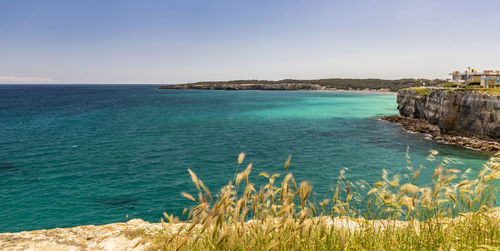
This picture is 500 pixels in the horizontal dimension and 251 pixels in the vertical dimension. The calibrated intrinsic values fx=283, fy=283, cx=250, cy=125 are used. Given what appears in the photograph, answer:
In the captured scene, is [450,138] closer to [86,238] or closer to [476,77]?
[476,77]

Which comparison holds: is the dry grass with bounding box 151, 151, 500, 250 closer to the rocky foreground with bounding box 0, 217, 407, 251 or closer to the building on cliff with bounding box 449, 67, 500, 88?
the rocky foreground with bounding box 0, 217, 407, 251

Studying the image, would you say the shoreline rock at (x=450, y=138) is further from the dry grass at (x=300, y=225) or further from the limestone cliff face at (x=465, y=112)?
the dry grass at (x=300, y=225)

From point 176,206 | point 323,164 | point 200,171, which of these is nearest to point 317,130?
point 323,164

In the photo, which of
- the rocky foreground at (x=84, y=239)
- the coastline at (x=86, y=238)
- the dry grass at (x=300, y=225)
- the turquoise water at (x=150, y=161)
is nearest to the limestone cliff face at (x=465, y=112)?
the turquoise water at (x=150, y=161)

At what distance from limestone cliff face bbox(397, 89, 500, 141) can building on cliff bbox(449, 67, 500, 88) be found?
9.15 m

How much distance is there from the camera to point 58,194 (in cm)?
1831

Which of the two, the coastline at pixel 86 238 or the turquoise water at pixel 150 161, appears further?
the turquoise water at pixel 150 161

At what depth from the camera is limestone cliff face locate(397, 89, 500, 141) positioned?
3225cm

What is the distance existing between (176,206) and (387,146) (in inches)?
1037

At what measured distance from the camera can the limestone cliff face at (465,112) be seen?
32250mm

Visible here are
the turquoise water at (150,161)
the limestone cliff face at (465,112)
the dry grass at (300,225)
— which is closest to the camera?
the dry grass at (300,225)

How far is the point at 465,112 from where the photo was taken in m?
36.2

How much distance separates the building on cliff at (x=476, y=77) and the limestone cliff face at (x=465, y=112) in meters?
9.15

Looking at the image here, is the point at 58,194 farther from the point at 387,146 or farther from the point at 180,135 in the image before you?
the point at 387,146
